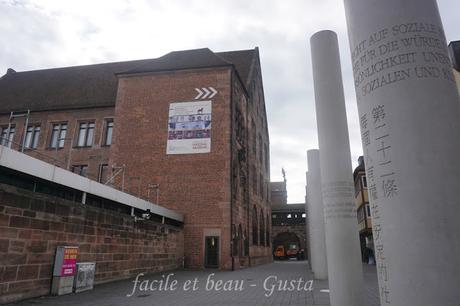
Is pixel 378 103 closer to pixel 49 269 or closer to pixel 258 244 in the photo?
pixel 49 269

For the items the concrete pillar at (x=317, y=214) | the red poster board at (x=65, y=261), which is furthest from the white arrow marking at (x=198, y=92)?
the red poster board at (x=65, y=261)

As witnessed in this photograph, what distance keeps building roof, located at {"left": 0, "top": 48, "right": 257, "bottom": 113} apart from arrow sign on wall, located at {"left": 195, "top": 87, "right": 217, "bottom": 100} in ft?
5.66

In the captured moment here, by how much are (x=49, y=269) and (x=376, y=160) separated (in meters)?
9.88

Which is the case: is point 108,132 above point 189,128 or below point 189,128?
above

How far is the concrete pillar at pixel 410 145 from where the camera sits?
2.75 m

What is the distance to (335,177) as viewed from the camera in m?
7.86

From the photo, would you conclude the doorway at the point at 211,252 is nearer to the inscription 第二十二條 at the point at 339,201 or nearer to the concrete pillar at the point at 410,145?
the inscription 第二十二條 at the point at 339,201

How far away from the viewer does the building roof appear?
25938mm

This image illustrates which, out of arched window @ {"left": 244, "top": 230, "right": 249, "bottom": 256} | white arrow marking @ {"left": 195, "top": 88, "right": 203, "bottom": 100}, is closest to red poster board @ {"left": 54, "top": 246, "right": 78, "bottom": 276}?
white arrow marking @ {"left": 195, "top": 88, "right": 203, "bottom": 100}

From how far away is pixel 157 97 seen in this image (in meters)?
24.5

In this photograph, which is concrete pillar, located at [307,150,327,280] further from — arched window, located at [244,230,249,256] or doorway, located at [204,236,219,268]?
arched window, located at [244,230,249,256]

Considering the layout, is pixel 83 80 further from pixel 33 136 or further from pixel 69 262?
pixel 69 262

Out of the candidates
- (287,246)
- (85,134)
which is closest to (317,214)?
(85,134)

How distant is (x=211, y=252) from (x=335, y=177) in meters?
14.9
